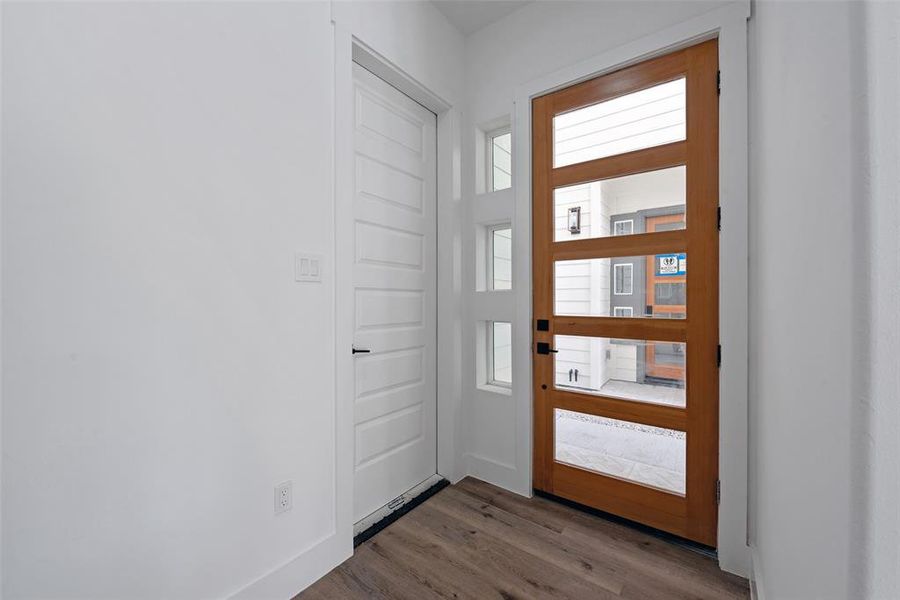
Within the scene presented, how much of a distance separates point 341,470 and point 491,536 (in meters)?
0.79

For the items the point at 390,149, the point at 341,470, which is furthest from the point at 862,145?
the point at 390,149

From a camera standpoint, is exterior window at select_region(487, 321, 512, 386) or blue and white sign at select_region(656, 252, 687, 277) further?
exterior window at select_region(487, 321, 512, 386)

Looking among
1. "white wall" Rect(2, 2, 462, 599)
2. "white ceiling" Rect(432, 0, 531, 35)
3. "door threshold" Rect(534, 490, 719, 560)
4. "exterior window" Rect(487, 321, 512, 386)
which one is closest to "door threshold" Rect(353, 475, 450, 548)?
"white wall" Rect(2, 2, 462, 599)

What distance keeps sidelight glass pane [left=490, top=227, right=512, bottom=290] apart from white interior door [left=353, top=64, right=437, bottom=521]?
1.32 feet

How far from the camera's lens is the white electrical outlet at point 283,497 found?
1448 mm

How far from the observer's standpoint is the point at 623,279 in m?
1.92

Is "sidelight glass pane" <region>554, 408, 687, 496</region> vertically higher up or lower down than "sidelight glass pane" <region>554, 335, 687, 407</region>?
lower down

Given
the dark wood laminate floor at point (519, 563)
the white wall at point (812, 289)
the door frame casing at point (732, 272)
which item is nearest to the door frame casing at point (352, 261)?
the dark wood laminate floor at point (519, 563)

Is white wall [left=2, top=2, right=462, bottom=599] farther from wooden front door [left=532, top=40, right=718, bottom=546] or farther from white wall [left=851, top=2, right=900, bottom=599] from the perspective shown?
white wall [left=851, top=2, right=900, bottom=599]

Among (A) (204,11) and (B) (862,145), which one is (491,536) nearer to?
(B) (862,145)

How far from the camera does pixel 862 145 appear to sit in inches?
17.0

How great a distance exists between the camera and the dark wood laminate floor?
4.84 ft

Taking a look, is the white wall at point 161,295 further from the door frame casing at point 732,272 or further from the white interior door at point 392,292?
the door frame casing at point 732,272

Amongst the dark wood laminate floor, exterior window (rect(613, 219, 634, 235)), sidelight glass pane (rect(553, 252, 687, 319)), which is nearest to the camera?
the dark wood laminate floor
